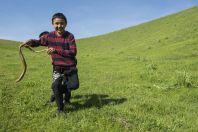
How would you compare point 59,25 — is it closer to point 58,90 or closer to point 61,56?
point 61,56

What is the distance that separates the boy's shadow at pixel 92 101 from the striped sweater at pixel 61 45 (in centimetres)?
135

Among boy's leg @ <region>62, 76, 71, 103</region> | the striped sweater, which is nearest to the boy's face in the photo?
the striped sweater

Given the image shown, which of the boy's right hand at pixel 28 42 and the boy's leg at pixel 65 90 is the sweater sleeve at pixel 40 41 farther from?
the boy's leg at pixel 65 90

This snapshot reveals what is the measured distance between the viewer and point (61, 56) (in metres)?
10.0

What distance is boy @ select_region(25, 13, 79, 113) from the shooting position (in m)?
9.97

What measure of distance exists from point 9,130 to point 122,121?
2.58 meters

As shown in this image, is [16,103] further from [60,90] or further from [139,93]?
[139,93]

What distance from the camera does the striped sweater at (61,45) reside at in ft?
32.9

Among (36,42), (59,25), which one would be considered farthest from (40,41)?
(59,25)

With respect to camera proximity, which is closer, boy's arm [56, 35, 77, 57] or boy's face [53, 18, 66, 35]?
boy's arm [56, 35, 77, 57]

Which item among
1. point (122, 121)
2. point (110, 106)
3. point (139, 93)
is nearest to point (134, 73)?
point (139, 93)

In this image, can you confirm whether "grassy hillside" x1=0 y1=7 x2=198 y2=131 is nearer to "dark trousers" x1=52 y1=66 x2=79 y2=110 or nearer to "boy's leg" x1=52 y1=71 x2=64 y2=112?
"boy's leg" x1=52 y1=71 x2=64 y2=112

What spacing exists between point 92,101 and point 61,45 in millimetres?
2367

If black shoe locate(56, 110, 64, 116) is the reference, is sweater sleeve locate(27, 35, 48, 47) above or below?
above
